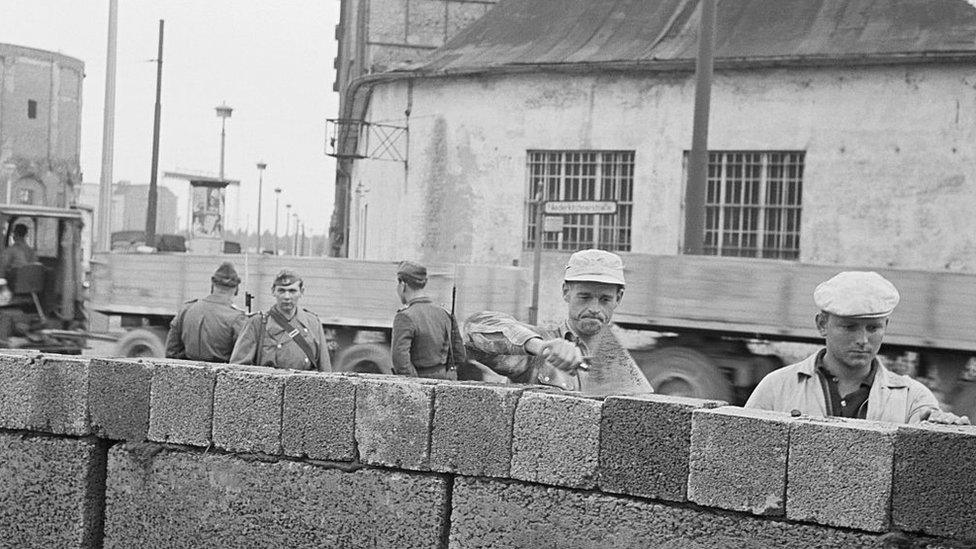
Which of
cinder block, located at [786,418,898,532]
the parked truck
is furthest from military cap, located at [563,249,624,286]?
the parked truck

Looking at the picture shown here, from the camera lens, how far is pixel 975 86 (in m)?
22.9

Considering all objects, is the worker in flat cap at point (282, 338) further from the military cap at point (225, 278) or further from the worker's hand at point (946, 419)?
the worker's hand at point (946, 419)

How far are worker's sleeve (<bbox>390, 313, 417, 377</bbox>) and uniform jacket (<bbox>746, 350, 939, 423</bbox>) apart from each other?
4.40 m

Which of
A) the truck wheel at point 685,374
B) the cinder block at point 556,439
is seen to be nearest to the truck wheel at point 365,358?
the truck wheel at point 685,374

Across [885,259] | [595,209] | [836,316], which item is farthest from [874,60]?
[836,316]

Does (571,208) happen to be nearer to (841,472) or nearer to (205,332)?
(205,332)

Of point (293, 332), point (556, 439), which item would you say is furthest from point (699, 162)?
point (556, 439)

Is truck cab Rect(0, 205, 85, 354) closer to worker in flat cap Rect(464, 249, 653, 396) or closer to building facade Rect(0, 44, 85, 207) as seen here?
worker in flat cap Rect(464, 249, 653, 396)

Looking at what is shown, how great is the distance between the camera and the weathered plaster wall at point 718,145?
76.5ft

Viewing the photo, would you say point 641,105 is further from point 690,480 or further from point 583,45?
point 690,480

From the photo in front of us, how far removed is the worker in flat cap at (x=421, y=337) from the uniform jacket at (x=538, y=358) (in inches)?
142

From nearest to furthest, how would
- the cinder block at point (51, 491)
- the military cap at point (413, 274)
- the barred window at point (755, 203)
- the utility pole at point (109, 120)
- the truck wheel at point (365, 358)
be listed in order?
1. the cinder block at point (51, 491)
2. the military cap at point (413, 274)
3. the truck wheel at point (365, 358)
4. the barred window at point (755, 203)
5. the utility pole at point (109, 120)

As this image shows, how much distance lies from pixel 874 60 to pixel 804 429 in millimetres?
20678

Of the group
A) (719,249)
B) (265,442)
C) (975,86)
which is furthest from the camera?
(719,249)
